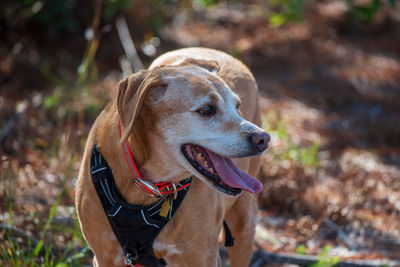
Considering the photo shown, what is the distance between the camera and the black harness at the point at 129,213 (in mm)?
2955

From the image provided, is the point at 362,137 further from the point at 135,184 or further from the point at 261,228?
the point at 135,184

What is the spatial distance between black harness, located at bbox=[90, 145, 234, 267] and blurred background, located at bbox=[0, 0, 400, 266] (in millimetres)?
724

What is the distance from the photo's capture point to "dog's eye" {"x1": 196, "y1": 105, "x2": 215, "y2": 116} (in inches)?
114

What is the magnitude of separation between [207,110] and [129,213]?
2.36ft

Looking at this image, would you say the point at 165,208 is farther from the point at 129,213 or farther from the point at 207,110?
the point at 207,110

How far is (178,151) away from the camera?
9.49 ft

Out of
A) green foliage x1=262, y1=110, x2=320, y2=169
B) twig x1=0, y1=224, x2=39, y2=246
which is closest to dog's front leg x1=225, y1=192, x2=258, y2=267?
twig x1=0, y1=224, x2=39, y2=246

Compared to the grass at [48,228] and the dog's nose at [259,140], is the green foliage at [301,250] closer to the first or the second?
the grass at [48,228]

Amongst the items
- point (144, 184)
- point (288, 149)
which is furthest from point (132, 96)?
point (288, 149)

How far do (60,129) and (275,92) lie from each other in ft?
10.6

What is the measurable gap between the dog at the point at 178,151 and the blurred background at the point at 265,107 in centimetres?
68

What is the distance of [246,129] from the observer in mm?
2861

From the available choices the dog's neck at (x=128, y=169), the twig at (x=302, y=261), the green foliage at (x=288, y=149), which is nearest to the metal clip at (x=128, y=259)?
the dog's neck at (x=128, y=169)

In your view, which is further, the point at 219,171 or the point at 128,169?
the point at 128,169
